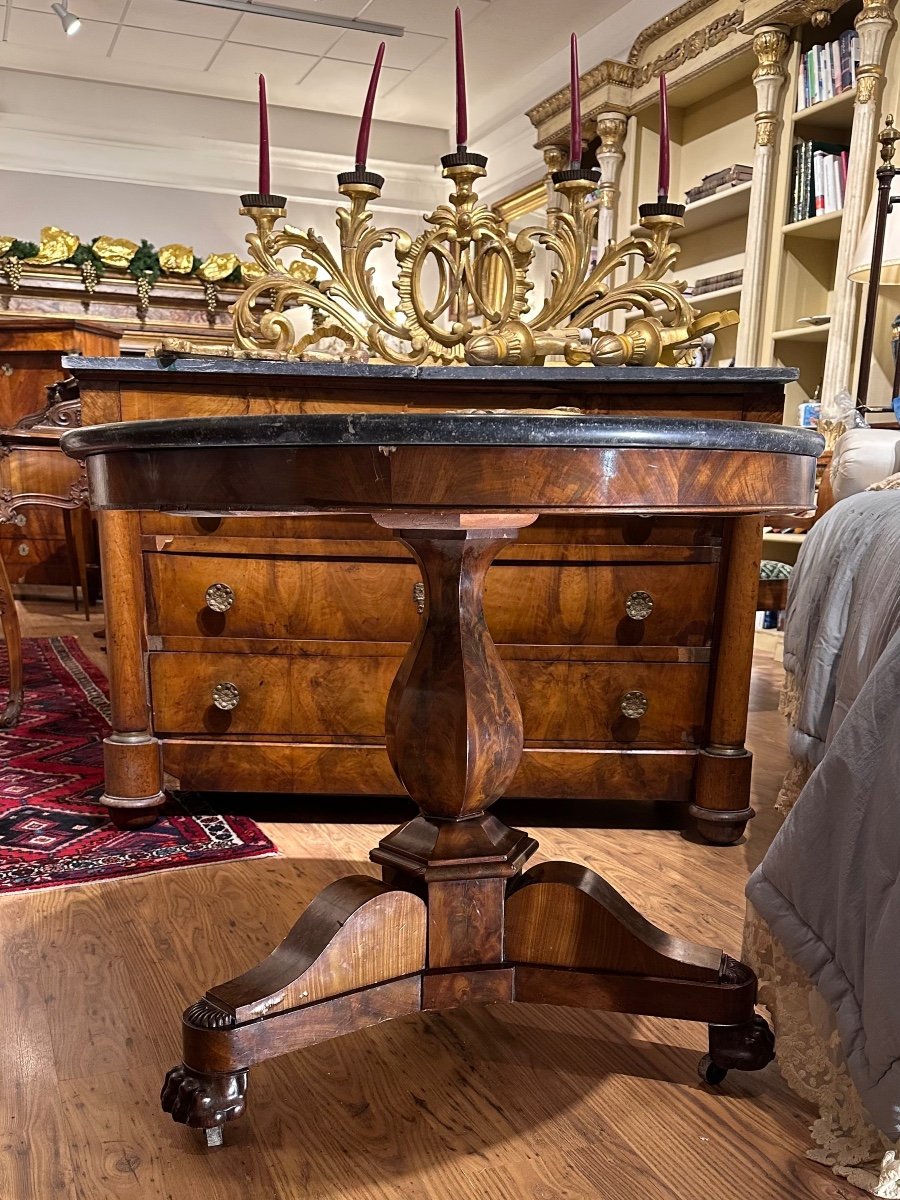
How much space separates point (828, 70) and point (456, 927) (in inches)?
159

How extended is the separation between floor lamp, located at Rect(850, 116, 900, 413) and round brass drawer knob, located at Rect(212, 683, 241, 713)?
2139mm

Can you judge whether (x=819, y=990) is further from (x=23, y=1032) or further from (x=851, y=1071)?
(x=23, y=1032)

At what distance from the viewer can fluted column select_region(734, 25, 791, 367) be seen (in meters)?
4.07

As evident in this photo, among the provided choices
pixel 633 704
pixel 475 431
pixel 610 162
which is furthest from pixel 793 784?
pixel 610 162

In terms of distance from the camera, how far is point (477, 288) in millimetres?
1902

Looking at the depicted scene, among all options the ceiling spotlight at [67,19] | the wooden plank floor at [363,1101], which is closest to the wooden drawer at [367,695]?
the wooden plank floor at [363,1101]

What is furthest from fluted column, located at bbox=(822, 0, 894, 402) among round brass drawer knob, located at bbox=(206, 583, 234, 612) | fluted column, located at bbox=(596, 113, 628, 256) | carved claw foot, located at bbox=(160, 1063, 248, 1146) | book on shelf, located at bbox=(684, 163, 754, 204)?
carved claw foot, located at bbox=(160, 1063, 248, 1146)

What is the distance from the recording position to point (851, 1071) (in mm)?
863

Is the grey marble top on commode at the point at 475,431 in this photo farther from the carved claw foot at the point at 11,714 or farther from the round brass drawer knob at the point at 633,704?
the carved claw foot at the point at 11,714

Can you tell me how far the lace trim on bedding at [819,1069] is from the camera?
2.89ft

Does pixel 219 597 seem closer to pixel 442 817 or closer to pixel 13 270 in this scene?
pixel 442 817

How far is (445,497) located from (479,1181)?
61cm

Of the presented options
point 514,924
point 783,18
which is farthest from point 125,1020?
point 783,18

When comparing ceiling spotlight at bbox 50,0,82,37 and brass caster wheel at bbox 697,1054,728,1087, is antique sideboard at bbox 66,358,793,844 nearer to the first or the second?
brass caster wheel at bbox 697,1054,728,1087
